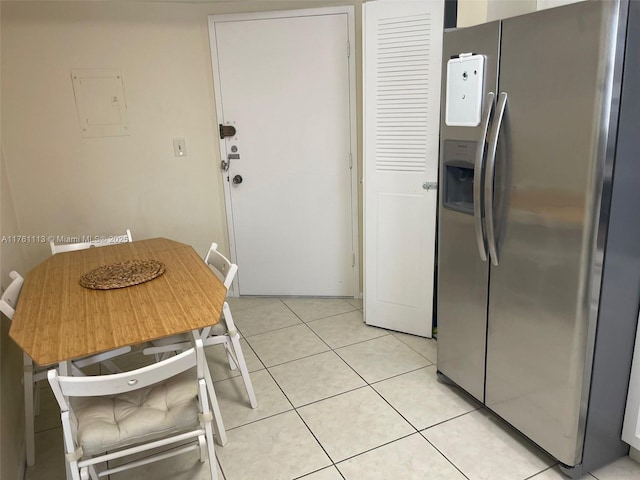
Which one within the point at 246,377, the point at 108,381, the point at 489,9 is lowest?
the point at 246,377

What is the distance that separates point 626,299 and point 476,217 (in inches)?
24.2

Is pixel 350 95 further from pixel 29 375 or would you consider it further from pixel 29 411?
pixel 29 411

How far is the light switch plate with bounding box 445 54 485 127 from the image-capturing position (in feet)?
6.23

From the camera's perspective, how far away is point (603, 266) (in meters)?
1.62

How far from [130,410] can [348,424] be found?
1.01m

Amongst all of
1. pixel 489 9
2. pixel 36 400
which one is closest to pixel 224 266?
pixel 36 400

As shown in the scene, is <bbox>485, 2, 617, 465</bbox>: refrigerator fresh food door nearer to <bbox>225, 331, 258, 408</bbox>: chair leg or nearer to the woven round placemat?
<bbox>225, 331, 258, 408</bbox>: chair leg

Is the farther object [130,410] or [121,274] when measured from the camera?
[121,274]

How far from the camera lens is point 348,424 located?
2.22m

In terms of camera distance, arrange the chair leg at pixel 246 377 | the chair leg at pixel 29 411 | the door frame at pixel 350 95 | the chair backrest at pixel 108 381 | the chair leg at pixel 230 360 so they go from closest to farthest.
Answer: the chair backrest at pixel 108 381 → the chair leg at pixel 29 411 → the chair leg at pixel 246 377 → the chair leg at pixel 230 360 → the door frame at pixel 350 95

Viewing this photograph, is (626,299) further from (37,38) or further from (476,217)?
(37,38)

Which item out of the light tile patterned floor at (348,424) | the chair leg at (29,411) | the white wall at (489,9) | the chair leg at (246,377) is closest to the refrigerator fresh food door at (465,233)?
the light tile patterned floor at (348,424)

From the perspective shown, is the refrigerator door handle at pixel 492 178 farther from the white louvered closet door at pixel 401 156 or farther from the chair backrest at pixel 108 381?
the chair backrest at pixel 108 381

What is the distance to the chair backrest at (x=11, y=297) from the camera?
1905 millimetres
